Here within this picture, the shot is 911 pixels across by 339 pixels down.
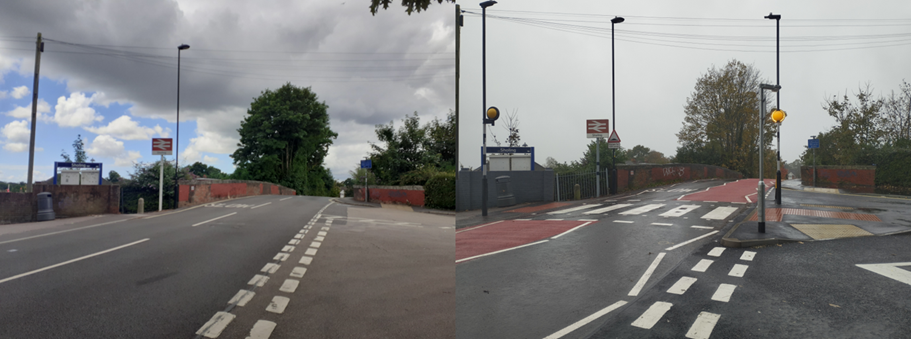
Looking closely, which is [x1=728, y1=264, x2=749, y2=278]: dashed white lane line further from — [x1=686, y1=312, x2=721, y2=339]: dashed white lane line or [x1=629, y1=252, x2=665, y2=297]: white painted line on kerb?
[x1=686, y1=312, x2=721, y2=339]: dashed white lane line

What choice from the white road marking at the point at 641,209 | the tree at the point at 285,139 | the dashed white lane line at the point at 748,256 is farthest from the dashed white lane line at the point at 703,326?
the tree at the point at 285,139

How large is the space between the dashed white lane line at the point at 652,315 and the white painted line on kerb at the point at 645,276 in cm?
37

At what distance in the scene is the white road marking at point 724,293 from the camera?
12.7 feet

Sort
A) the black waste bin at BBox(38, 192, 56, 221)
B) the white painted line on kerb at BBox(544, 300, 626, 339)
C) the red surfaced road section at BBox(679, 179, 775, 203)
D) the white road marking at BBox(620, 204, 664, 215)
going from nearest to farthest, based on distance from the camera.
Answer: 1. the white painted line on kerb at BBox(544, 300, 626, 339)
2. the black waste bin at BBox(38, 192, 56, 221)
3. the white road marking at BBox(620, 204, 664, 215)
4. the red surfaced road section at BBox(679, 179, 775, 203)

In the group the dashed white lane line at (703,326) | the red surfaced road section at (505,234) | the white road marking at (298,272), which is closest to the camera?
the dashed white lane line at (703,326)

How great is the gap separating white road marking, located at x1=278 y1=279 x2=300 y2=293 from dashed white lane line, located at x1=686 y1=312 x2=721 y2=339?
3249 millimetres

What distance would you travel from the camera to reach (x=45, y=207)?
10023mm

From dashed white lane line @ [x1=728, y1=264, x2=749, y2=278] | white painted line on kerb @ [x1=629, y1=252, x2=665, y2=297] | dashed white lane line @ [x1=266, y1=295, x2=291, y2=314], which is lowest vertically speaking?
white painted line on kerb @ [x1=629, y1=252, x2=665, y2=297]

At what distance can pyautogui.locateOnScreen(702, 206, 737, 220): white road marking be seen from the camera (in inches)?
386

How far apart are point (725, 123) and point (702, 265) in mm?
34521

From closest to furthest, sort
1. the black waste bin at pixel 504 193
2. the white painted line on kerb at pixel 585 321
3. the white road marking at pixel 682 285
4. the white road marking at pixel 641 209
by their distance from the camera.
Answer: the white painted line on kerb at pixel 585 321, the white road marking at pixel 682 285, the white road marking at pixel 641 209, the black waste bin at pixel 504 193

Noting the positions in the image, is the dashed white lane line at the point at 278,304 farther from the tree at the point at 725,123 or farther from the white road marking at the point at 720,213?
the tree at the point at 725,123

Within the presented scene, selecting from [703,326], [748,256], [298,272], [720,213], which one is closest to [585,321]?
[703,326]

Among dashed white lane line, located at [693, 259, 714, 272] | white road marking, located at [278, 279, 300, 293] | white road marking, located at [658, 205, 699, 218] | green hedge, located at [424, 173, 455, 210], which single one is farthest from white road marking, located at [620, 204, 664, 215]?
white road marking, located at [278, 279, 300, 293]
